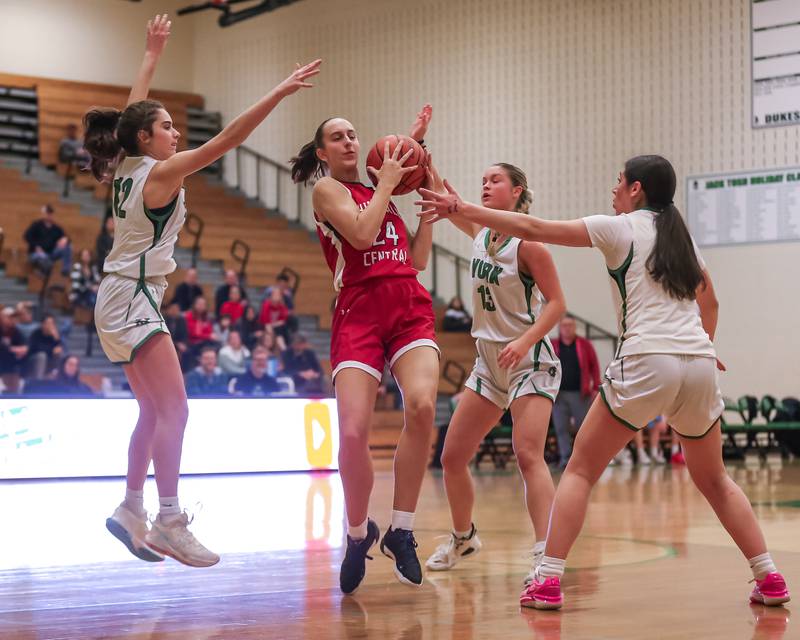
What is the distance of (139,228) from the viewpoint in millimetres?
5027

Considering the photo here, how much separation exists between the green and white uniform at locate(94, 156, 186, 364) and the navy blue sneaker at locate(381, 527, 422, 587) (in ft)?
4.12

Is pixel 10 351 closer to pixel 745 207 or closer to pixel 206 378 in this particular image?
pixel 206 378

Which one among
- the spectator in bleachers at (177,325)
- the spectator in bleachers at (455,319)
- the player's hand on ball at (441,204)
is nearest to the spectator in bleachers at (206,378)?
the spectator in bleachers at (177,325)

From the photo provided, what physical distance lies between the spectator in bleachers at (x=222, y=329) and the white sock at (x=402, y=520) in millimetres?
10909

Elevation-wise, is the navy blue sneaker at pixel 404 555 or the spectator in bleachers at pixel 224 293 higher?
the spectator in bleachers at pixel 224 293

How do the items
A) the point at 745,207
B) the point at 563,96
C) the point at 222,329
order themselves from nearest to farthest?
the point at 222,329, the point at 745,207, the point at 563,96

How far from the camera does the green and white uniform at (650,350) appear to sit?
14.4ft

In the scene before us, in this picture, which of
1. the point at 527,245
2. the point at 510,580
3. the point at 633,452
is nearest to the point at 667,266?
the point at 527,245

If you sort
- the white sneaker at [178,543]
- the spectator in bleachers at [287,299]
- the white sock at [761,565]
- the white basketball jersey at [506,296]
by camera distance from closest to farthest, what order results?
1. the white sock at [761,565]
2. the white sneaker at [178,543]
3. the white basketball jersey at [506,296]
4. the spectator in bleachers at [287,299]

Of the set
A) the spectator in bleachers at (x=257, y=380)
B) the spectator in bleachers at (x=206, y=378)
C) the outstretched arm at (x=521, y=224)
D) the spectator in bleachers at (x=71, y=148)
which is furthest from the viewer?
the spectator in bleachers at (x=71, y=148)

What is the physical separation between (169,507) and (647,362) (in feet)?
6.64

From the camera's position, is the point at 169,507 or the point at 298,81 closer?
the point at 298,81

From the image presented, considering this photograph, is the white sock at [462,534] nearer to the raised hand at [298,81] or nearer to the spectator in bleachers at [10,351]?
the raised hand at [298,81]

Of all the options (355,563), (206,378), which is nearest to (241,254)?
(206,378)
